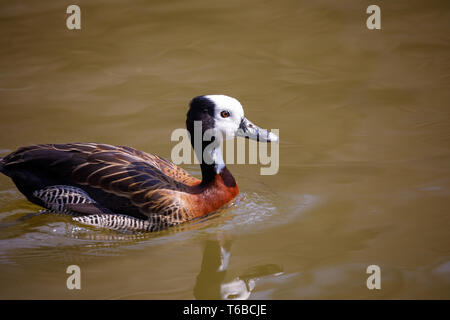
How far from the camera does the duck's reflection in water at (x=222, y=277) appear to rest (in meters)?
5.68

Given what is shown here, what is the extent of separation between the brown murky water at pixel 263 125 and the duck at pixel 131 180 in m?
0.19

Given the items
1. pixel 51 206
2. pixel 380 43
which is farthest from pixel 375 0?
pixel 51 206

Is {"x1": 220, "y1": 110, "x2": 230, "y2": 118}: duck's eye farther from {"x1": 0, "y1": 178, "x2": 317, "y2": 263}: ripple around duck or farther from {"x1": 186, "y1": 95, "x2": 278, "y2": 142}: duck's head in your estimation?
{"x1": 0, "y1": 178, "x2": 317, "y2": 263}: ripple around duck

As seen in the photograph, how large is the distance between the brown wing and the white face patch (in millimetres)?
734

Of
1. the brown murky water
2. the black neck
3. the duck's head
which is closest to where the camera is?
the brown murky water

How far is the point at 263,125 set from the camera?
941cm

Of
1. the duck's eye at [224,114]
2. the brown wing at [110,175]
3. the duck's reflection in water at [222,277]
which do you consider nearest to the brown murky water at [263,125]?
the duck's reflection in water at [222,277]

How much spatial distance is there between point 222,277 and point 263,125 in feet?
12.6

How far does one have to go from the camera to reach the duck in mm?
6852

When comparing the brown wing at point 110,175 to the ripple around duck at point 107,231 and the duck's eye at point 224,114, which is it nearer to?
the ripple around duck at point 107,231

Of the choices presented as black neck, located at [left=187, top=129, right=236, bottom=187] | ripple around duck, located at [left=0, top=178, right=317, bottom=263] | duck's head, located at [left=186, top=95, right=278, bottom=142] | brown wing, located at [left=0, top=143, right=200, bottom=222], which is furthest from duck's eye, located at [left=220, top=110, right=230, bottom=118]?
ripple around duck, located at [left=0, top=178, right=317, bottom=263]

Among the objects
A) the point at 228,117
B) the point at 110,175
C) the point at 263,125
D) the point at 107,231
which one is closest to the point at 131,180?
the point at 110,175

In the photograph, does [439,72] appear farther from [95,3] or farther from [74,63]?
[95,3]

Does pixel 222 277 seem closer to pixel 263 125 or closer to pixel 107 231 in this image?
pixel 107 231
